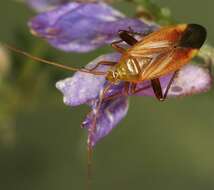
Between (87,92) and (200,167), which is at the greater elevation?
Result: (87,92)

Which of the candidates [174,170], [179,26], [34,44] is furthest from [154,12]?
[174,170]

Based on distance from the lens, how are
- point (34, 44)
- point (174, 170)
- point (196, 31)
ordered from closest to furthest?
point (196, 31)
point (34, 44)
point (174, 170)

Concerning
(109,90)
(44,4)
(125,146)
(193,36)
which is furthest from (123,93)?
(125,146)

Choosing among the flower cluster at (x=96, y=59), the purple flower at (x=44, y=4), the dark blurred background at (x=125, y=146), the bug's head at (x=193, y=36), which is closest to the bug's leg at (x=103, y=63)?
the flower cluster at (x=96, y=59)

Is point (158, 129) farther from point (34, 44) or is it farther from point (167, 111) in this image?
point (34, 44)

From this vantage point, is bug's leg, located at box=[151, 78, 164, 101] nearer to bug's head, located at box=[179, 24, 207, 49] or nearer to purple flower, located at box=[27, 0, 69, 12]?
bug's head, located at box=[179, 24, 207, 49]

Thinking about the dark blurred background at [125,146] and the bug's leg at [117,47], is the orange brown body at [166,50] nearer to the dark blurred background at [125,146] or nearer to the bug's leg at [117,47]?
the bug's leg at [117,47]
